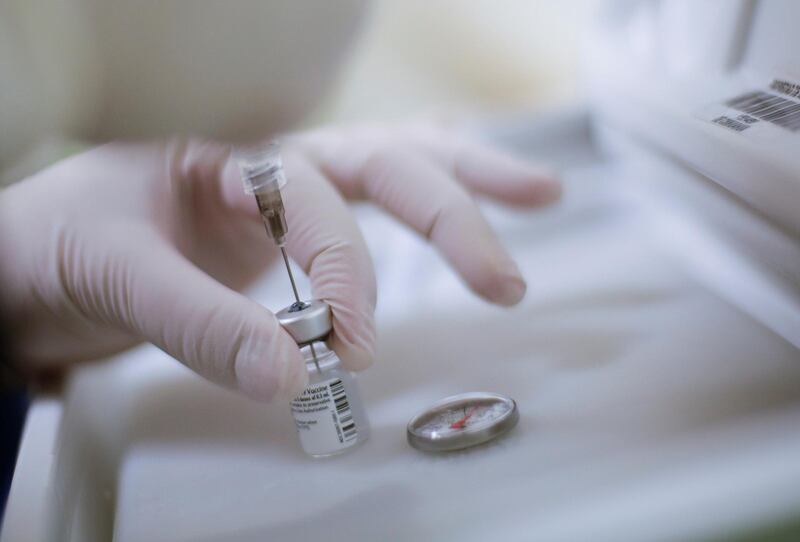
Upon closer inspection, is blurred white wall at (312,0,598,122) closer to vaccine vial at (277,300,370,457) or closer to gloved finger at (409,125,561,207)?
gloved finger at (409,125,561,207)

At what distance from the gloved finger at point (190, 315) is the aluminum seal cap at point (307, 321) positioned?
0.01 meters

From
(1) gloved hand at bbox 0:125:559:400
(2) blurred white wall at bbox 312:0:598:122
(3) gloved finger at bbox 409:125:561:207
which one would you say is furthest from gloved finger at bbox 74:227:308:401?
(3) gloved finger at bbox 409:125:561:207

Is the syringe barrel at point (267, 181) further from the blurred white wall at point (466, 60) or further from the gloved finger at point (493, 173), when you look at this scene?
the gloved finger at point (493, 173)

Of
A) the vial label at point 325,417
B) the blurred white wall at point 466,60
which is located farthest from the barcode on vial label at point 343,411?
the blurred white wall at point 466,60

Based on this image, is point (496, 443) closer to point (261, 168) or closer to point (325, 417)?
point (325, 417)

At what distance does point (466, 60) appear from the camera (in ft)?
3.49

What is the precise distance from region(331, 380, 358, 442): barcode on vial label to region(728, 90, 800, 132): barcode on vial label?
0.40 m

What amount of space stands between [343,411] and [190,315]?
5.7 inches

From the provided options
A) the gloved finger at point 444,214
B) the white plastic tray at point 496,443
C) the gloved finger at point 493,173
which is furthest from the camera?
the gloved finger at point 493,173

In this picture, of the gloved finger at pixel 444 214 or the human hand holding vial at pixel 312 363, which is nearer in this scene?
the human hand holding vial at pixel 312 363

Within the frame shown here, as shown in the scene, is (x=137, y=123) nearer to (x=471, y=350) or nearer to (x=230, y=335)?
(x=230, y=335)

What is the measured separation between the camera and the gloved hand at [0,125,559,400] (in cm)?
60

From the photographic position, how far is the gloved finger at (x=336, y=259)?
61cm

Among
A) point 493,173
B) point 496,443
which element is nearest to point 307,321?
point 496,443
